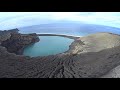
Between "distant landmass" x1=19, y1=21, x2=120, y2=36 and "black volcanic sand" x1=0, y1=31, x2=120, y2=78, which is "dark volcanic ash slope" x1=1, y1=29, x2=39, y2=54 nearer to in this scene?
"black volcanic sand" x1=0, y1=31, x2=120, y2=78

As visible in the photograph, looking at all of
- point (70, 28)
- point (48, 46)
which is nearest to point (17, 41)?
point (48, 46)

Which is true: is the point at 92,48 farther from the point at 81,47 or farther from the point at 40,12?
the point at 40,12

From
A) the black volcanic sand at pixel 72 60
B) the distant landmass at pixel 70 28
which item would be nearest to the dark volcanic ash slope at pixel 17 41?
the black volcanic sand at pixel 72 60

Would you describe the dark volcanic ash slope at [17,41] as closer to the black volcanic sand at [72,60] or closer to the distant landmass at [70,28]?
the black volcanic sand at [72,60]

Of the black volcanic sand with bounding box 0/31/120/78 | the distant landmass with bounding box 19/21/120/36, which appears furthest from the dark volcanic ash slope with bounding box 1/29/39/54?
the distant landmass with bounding box 19/21/120/36
